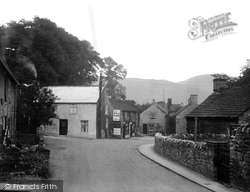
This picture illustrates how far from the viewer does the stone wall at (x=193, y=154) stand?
13.8 meters

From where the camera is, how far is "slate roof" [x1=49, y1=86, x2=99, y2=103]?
41.2m

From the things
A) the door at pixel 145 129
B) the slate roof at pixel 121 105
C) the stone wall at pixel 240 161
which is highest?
the slate roof at pixel 121 105

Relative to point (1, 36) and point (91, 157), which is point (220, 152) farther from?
point (1, 36)

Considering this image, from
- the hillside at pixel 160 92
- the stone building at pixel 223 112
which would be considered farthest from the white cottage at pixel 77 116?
the hillside at pixel 160 92

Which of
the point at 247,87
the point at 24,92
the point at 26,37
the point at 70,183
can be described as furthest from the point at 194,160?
the point at 26,37

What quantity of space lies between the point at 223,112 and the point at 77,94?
22.9 meters

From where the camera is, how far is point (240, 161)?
37.3ft

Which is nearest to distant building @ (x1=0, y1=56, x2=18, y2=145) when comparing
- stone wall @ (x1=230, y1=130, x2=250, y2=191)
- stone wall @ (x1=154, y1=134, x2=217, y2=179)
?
stone wall @ (x1=154, y1=134, x2=217, y2=179)

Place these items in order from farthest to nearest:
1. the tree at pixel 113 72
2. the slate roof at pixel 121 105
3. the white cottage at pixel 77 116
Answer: the tree at pixel 113 72 < the slate roof at pixel 121 105 < the white cottage at pixel 77 116

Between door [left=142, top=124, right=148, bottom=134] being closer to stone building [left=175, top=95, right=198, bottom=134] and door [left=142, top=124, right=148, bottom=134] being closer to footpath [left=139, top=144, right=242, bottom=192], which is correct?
stone building [left=175, top=95, right=198, bottom=134]

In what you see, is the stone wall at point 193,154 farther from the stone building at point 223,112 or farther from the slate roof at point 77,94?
the slate roof at point 77,94

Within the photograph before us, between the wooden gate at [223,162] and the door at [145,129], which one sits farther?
the door at [145,129]

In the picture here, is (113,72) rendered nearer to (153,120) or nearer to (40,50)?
(153,120)

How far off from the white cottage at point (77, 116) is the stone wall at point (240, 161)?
29.5 m
